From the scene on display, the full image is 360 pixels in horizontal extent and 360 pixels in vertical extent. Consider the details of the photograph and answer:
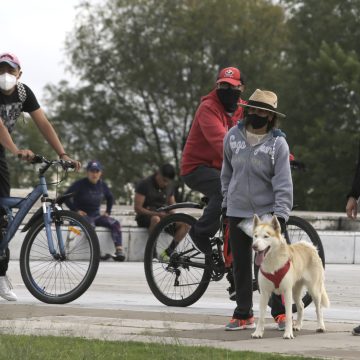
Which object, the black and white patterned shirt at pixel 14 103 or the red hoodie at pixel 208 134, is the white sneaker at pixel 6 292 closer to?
the black and white patterned shirt at pixel 14 103

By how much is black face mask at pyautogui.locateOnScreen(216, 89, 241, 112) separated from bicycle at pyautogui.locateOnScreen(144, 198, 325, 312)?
2.81ft

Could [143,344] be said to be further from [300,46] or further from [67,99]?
[67,99]

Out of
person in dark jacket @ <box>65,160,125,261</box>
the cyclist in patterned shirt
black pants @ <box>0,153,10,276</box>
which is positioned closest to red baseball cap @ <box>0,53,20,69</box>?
the cyclist in patterned shirt

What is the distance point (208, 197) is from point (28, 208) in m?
1.53

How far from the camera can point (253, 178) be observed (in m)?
7.84

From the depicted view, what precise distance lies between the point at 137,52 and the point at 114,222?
4434 cm

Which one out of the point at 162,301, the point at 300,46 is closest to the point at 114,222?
the point at 162,301

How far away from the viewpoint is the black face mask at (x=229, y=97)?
9336 mm

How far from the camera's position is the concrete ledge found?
1858cm

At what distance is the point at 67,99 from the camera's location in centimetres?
6200

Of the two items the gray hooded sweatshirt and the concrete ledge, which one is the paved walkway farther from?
the concrete ledge

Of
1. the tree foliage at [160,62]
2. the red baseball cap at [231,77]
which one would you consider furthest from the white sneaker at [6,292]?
the tree foliage at [160,62]

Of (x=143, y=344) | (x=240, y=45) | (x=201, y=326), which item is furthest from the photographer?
(x=240, y=45)

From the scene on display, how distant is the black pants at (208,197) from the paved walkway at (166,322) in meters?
0.62
